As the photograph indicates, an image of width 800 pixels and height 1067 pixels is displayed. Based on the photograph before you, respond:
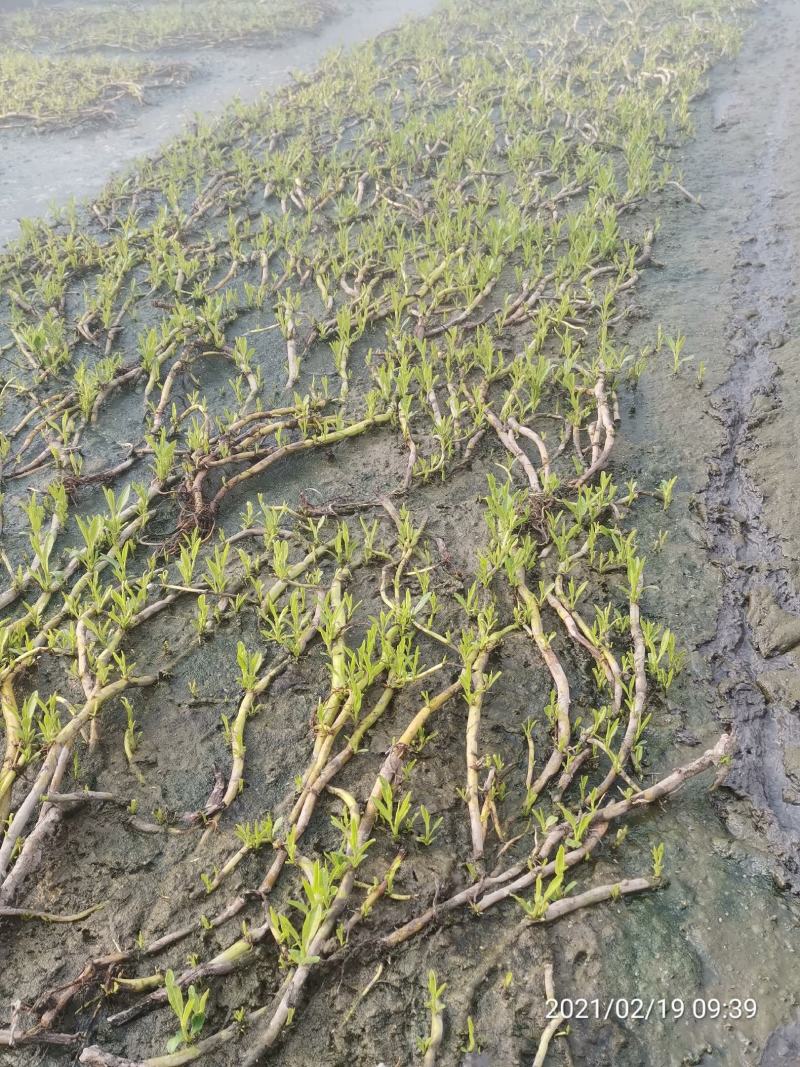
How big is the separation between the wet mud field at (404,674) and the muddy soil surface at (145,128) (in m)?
2.45

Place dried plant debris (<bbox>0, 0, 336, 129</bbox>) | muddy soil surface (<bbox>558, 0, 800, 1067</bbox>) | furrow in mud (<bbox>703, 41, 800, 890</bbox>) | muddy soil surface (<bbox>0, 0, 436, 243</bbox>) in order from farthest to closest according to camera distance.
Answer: dried plant debris (<bbox>0, 0, 336, 129</bbox>) < muddy soil surface (<bbox>0, 0, 436, 243</bbox>) < furrow in mud (<bbox>703, 41, 800, 890</bbox>) < muddy soil surface (<bbox>558, 0, 800, 1067</bbox>)

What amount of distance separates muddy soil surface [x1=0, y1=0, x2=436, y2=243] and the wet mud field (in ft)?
8.04

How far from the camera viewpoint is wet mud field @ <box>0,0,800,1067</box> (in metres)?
2.03

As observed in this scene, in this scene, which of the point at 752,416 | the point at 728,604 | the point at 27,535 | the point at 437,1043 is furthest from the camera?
the point at 752,416

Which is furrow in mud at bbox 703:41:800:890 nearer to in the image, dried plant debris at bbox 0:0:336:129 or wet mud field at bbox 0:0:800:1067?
wet mud field at bbox 0:0:800:1067

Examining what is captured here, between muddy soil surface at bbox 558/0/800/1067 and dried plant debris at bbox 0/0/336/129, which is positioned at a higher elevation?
dried plant debris at bbox 0/0/336/129

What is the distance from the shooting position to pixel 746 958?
207 cm

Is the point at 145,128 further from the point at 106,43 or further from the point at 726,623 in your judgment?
the point at 726,623

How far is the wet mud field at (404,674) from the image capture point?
6.66ft

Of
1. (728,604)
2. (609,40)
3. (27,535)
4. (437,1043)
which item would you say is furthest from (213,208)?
(609,40)

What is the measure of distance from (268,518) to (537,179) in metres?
5.28

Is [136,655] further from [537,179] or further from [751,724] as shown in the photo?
[537,179]

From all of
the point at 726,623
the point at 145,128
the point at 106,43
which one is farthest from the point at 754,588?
the point at 106,43

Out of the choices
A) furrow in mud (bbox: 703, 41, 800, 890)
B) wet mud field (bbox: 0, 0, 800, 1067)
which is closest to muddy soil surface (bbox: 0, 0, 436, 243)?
wet mud field (bbox: 0, 0, 800, 1067)
